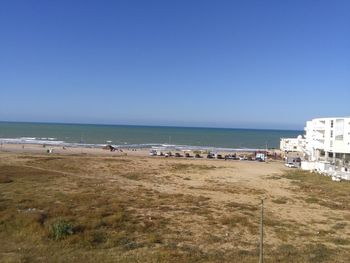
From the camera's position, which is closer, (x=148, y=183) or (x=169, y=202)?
(x=169, y=202)

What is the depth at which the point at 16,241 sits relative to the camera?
1470 cm

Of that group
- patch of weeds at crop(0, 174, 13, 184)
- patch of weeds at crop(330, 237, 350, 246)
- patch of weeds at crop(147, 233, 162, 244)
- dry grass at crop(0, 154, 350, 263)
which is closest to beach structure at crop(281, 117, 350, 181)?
dry grass at crop(0, 154, 350, 263)

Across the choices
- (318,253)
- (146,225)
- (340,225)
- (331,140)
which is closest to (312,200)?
(340,225)

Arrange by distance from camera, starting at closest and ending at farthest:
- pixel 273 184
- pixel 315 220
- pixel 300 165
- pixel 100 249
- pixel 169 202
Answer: pixel 100 249 < pixel 315 220 < pixel 169 202 < pixel 273 184 < pixel 300 165

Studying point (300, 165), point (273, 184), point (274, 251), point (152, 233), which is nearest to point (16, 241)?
point (152, 233)

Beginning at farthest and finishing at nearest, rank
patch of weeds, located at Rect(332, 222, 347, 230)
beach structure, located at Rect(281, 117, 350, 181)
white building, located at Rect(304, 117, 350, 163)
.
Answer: white building, located at Rect(304, 117, 350, 163) < beach structure, located at Rect(281, 117, 350, 181) < patch of weeds, located at Rect(332, 222, 347, 230)

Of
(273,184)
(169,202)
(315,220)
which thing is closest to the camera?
(315,220)

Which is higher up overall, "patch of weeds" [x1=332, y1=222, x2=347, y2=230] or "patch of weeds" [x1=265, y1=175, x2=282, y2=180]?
"patch of weeds" [x1=332, y1=222, x2=347, y2=230]

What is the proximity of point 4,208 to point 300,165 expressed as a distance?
46363mm

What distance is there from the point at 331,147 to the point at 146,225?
3920cm

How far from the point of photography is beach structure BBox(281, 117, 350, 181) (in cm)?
4386

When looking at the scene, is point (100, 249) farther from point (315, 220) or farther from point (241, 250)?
point (315, 220)

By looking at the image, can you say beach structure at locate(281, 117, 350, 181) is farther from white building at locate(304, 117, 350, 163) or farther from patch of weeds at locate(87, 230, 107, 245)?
patch of weeds at locate(87, 230, 107, 245)

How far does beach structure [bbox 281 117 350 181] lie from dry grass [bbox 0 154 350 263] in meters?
12.2
